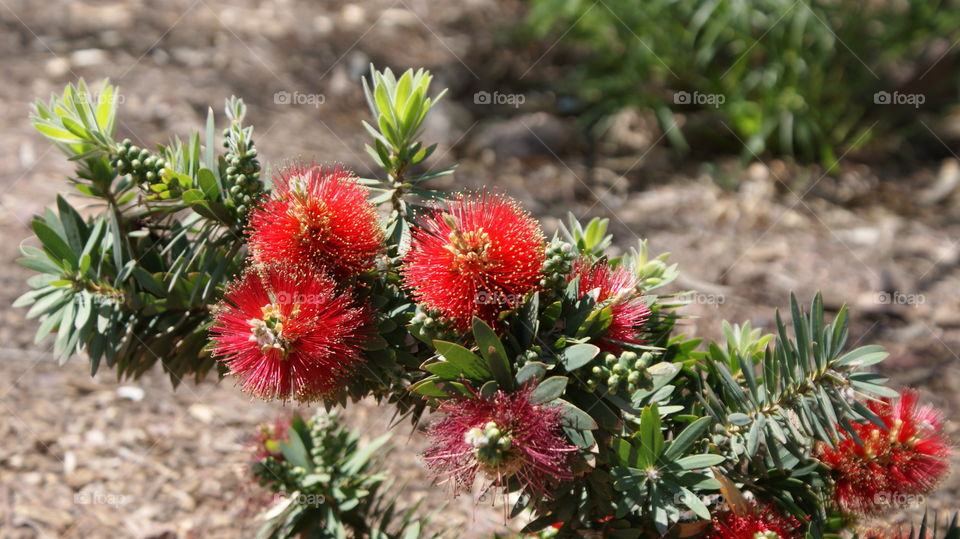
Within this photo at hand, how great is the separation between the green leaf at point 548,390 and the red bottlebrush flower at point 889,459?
0.41 meters

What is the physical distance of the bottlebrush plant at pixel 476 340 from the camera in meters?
0.84

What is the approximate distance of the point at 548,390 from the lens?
2.66ft

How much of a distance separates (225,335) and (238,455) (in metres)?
1.07

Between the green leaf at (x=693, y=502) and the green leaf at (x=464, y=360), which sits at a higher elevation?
the green leaf at (x=464, y=360)

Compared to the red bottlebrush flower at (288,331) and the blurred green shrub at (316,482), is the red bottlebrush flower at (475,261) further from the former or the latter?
the blurred green shrub at (316,482)

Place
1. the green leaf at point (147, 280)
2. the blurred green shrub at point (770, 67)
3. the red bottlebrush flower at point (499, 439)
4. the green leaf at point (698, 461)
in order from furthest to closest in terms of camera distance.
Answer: the blurred green shrub at point (770, 67) < the green leaf at point (147, 280) < the green leaf at point (698, 461) < the red bottlebrush flower at point (499, 439)

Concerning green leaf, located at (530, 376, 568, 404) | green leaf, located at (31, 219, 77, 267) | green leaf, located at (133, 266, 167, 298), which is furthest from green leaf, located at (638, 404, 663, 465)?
green leaf, located at (31, 219, 77, 267)

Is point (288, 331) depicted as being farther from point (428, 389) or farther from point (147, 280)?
point (147, 280)

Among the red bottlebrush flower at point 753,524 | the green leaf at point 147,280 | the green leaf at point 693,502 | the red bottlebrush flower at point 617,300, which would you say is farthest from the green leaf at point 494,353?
the green leaf at point 147,280

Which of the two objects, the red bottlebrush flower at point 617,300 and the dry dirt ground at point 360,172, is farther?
the dry dirt ground at point 360,172

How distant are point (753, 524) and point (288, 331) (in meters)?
0.61

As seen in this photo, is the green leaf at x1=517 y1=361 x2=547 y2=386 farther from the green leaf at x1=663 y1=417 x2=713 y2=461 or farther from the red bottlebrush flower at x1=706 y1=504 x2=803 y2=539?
the red bottlebrush flower at x1=706 y1=504 x2=803 y2=539

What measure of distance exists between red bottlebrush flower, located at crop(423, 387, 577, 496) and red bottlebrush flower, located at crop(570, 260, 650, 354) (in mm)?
139

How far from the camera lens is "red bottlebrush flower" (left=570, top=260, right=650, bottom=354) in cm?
91
